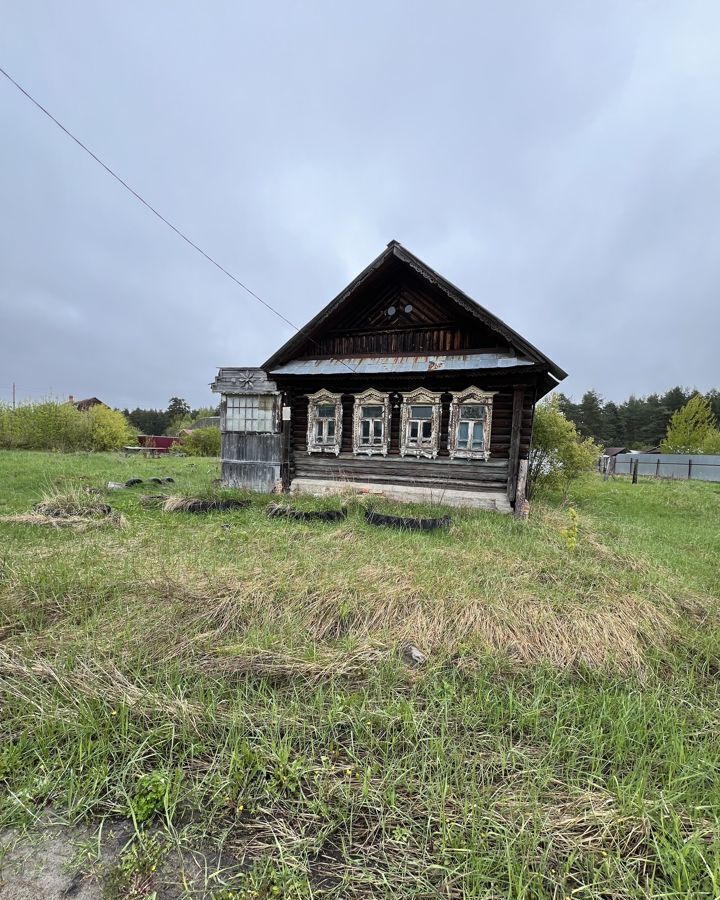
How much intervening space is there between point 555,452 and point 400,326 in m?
6.71

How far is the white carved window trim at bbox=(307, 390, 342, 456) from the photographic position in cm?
1136

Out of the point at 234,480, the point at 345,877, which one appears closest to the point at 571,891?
the point at 345,877

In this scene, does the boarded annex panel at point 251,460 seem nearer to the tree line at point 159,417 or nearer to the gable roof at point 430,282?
the gable roof at point 430,282

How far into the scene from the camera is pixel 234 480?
13.2 m

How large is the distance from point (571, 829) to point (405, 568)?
3.22 meters

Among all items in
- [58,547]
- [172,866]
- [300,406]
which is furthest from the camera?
[300,406]

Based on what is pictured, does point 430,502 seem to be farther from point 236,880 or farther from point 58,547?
point 236,880

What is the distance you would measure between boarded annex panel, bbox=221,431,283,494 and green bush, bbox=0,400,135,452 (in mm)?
25029

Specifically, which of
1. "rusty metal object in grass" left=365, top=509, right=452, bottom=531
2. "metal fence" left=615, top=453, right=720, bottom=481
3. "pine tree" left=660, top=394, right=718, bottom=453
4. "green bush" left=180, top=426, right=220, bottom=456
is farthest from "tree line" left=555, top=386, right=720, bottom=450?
"rusty metal object in grass" left=365, top=509, right=452, bottom=531

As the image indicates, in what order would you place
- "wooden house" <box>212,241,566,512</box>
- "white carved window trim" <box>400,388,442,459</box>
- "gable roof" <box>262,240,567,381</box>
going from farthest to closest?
"white carved window trim" <box>400,388,442,459</box>
"wooden house" <box>212,241,566,512</box>
"gable roof" <box>262,240,567,381</box>

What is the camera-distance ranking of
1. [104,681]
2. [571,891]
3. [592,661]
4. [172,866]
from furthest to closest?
Result: 1. [592,661]
2. [104,681]
3. [172,866]
4. [571,891]

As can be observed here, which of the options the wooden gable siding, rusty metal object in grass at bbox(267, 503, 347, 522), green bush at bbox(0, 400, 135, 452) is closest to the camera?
rusty metal object in grass at bbox(267, 503, 347, 522)

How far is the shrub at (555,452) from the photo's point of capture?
12.5 m

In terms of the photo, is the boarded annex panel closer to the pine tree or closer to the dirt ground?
the dirt ground
